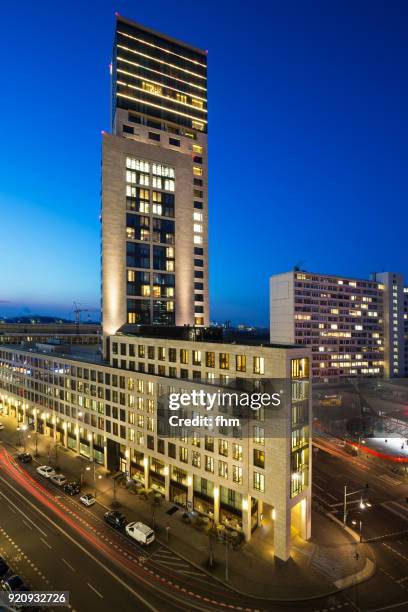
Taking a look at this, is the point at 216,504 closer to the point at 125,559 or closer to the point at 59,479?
the point at 125,559

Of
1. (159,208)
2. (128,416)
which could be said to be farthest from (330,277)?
(128,416)

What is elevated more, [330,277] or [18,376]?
[330,277]

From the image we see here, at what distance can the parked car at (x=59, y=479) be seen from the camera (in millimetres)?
57281

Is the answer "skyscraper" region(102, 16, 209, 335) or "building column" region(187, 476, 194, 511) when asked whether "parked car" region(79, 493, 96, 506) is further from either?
"skyscraper" region(102, 16, 209, 335)

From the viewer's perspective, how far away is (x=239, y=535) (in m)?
44.0

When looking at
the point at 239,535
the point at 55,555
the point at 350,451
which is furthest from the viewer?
the point at 350,451

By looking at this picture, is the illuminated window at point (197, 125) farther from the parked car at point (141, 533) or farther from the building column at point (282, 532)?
the parked car at point (141, 533)

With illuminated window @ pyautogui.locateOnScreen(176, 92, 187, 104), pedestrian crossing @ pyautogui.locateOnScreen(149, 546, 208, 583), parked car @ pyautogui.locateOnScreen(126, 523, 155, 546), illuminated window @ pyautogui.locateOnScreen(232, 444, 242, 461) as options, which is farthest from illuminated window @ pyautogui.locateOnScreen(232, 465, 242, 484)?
illuminated window @ pyautogui.locateOnScreen(176, 92, 187, 104)

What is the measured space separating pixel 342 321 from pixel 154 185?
111 m

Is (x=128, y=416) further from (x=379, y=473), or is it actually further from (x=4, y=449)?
(x=379, y=473)

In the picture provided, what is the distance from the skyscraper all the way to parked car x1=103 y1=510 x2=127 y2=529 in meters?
44.7

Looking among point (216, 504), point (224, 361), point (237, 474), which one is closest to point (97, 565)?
point (216, 504)

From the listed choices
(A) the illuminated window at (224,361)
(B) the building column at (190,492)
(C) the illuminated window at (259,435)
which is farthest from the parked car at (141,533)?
(A) the illuminated window at (224,361)

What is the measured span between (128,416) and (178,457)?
13364 millimetres
